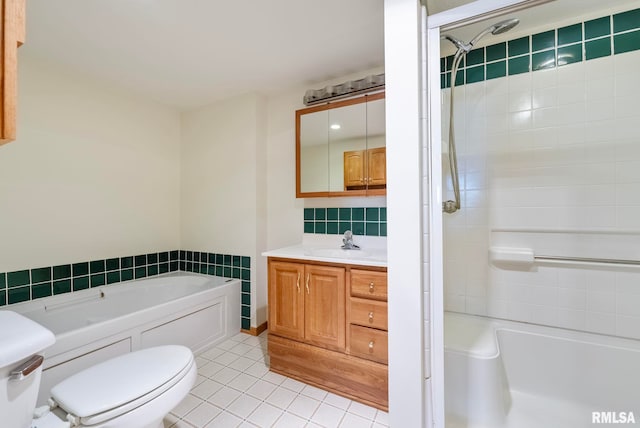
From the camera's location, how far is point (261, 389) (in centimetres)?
171

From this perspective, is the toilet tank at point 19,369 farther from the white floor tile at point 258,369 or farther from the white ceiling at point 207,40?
the white ceiling at point 207,40

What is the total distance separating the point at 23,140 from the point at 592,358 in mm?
3853

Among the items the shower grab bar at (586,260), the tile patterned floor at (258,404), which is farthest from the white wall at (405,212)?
the shower grab bar at (586,260)

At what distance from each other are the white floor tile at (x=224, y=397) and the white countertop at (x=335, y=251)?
0.89 m

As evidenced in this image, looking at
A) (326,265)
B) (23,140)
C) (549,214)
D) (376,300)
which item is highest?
(23,140)

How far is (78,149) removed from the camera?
216 centimetres

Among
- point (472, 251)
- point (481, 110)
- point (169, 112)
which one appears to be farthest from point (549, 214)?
point (169, 112)

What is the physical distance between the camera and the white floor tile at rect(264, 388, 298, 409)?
1572mm

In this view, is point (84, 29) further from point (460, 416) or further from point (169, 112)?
point (460, 416)

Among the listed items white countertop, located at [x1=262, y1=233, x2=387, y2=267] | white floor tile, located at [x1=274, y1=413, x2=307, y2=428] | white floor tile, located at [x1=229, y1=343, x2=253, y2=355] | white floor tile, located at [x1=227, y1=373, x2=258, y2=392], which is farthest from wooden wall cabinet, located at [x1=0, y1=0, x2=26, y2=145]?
white floor tile, located at [x1=229, y1=343, x2=253, y2=355]

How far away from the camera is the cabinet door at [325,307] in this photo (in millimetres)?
1637

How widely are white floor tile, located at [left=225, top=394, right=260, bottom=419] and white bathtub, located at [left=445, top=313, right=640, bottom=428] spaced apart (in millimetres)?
1075

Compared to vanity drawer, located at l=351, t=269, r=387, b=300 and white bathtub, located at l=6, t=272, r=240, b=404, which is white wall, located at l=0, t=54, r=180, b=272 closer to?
white bathtub, located at l=6, t=272, r=240, b=404

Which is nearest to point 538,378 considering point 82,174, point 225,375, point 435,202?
point 435,202
